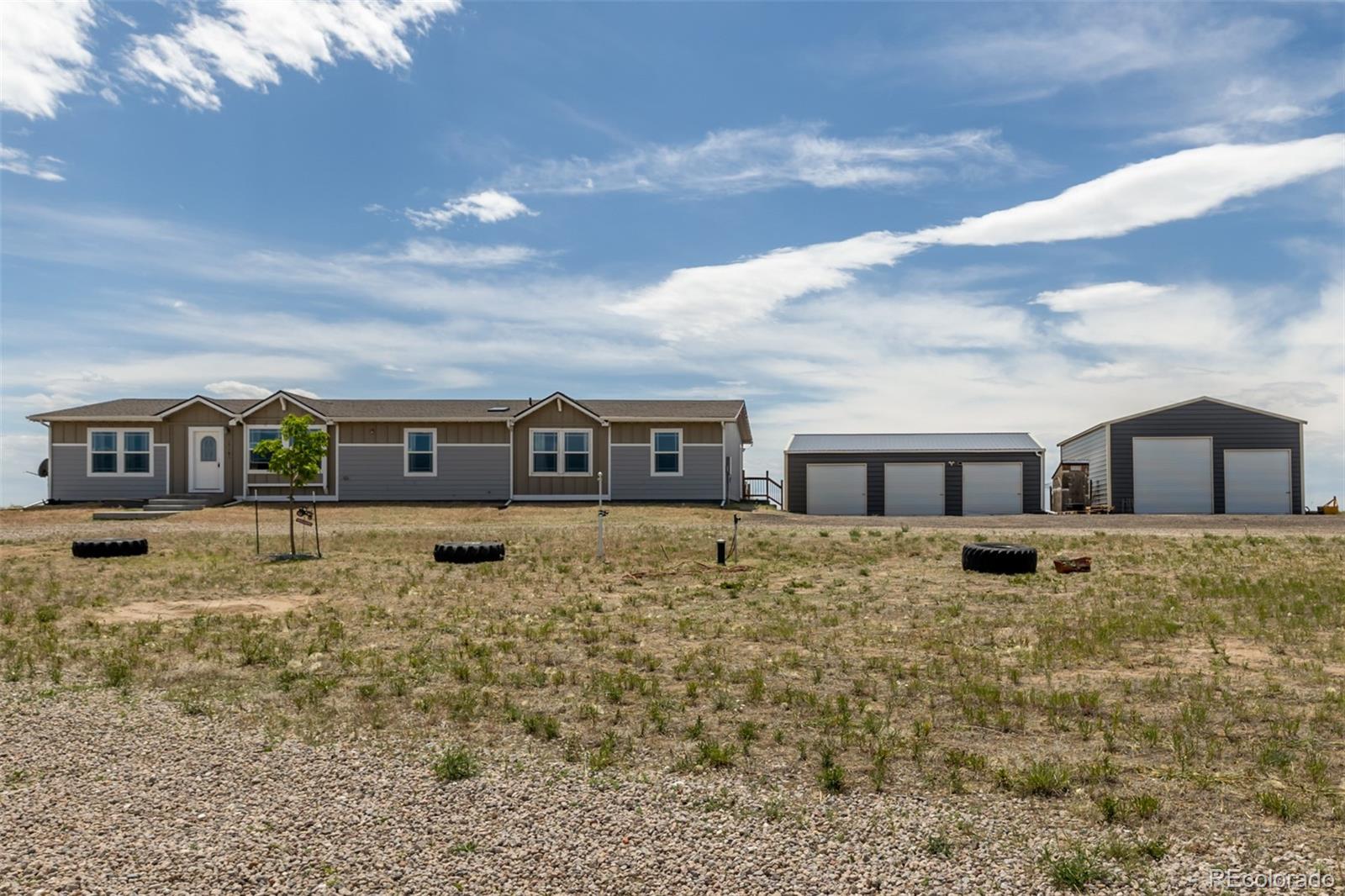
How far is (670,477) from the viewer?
34.2 meters

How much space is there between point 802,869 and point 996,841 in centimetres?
110

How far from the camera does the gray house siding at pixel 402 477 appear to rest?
34.3 metres

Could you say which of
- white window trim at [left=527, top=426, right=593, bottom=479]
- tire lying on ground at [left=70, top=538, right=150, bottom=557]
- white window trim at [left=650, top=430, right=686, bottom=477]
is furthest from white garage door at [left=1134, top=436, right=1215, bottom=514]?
tire lying on ground at [left=70, top=538, right=150, bottom=557]

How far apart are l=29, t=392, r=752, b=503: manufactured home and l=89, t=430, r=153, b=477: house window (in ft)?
0.11

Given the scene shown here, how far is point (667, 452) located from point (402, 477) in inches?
386

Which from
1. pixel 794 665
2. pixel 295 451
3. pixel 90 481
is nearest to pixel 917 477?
pixel 295 451

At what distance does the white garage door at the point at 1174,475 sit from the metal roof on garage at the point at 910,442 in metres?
3.68

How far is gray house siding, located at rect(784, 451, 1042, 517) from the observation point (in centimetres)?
3416

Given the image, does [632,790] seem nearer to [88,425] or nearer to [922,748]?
[922,748]

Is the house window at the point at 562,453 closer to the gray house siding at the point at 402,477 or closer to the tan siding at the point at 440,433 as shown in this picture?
the gray house siding at the point at 402,477

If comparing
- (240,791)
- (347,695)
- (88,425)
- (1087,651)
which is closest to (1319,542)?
(1087,651)

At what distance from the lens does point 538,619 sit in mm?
11203

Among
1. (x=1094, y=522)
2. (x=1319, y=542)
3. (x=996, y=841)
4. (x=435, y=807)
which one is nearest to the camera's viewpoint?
(x=996, y=841)

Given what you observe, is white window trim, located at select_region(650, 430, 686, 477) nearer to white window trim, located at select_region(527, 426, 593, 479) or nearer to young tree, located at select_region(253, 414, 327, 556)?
white window trim, located at select_region(527, 426, 593, 479)
